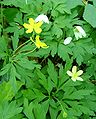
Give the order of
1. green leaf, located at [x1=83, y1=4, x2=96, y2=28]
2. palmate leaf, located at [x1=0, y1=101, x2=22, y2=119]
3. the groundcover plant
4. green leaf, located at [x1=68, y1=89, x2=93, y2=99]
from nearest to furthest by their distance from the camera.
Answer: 1. palmate leaf, located at [x1=0, y1=101, x2=22, y2=119]
2. the groundcover plant
3. green leaf, located at [x1=68, y1=89, x2=93, y2=99]
4. green leaf, located at [x1=83, y1=4, x2=96, y2=28]

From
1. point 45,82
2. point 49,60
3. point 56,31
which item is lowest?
point 45,82

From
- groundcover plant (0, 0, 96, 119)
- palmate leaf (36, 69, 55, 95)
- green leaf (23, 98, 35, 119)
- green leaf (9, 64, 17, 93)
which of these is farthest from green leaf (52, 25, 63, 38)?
green leaf (23, 98, 35, 119)

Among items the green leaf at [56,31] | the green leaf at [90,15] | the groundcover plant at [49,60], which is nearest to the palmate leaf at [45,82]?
the groundcover plant at [49,60]

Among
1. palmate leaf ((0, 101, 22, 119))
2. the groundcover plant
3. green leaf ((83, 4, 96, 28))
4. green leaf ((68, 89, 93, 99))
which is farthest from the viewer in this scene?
green leaf ((83, 4, 96, 28))

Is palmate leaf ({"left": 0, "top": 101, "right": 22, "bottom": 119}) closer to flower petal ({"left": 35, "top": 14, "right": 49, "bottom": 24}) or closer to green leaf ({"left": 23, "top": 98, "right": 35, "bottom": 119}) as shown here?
green leaf ({"left": 23, "top": 98, "right": 35, "bottom": 119})

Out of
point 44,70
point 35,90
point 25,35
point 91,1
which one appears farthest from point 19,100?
point 91,1

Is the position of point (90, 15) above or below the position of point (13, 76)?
above

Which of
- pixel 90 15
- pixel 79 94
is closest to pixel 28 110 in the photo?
pixel 79 94

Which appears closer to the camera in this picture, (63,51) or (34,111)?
(34,111)

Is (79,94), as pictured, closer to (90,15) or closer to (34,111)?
(34,111)
